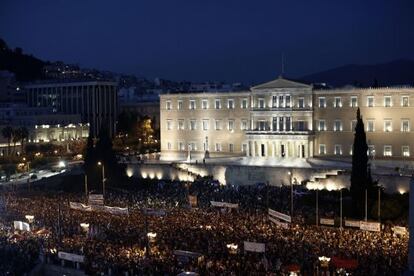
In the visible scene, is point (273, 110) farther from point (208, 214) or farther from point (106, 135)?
point (208, 214)

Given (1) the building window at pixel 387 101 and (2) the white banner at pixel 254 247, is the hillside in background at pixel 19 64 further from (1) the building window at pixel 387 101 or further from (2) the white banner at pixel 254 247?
(2) the white banner at pixel 254 247

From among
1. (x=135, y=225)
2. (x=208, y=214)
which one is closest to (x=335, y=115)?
(x=208, y=214)

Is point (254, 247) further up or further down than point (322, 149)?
further down

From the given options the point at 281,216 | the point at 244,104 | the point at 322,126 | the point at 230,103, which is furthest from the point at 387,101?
the point at 281,216

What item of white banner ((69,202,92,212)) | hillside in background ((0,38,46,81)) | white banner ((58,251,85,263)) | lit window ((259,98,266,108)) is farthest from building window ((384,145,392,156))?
hillside in background ((0,38,46,81))

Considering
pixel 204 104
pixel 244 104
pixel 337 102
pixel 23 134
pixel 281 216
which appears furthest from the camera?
pixel 23 134

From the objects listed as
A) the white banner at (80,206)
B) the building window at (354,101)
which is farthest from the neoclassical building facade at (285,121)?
the white banner at (80,206)

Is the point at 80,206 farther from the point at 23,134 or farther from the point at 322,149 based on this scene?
the point at 23,134
